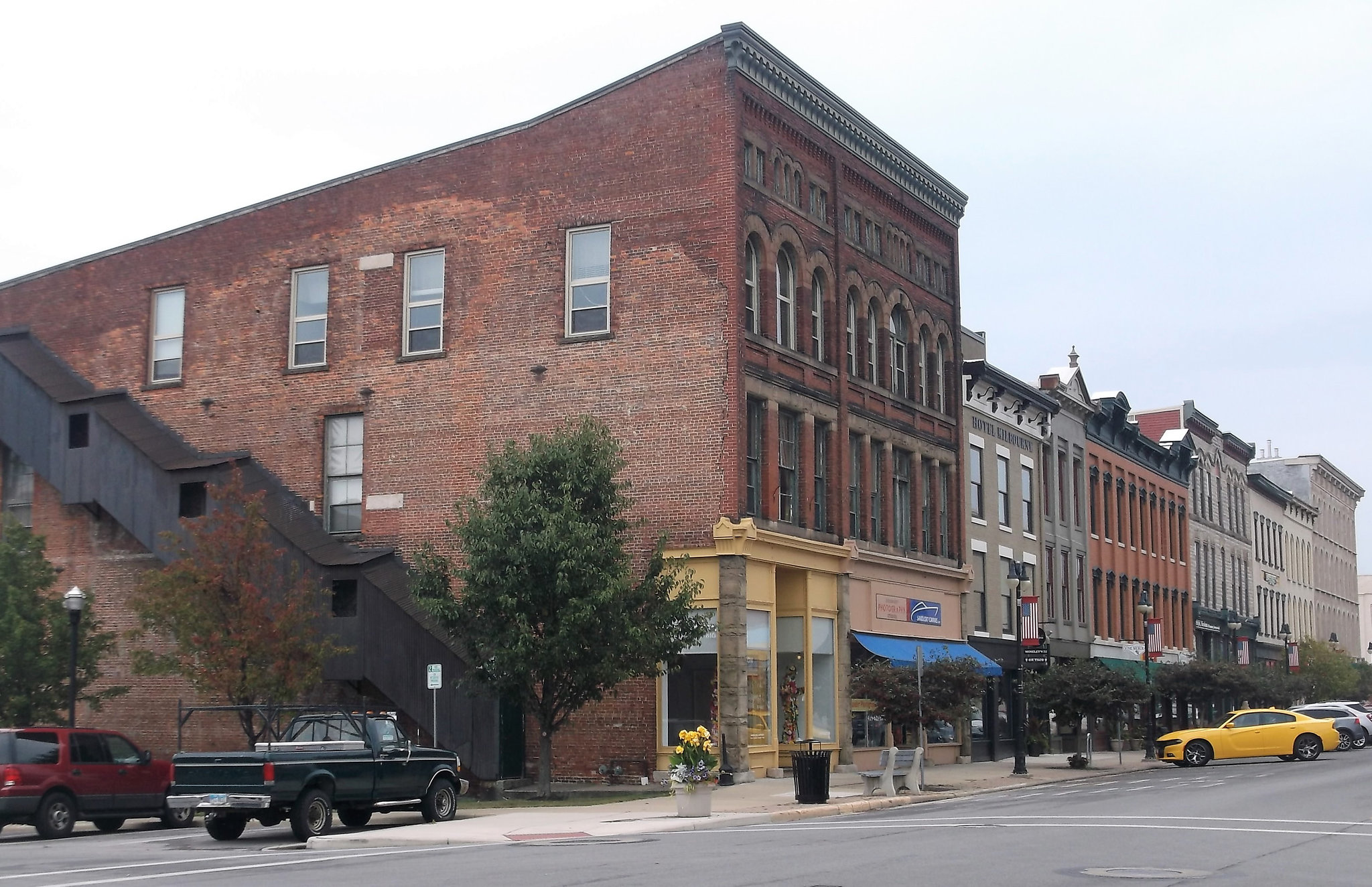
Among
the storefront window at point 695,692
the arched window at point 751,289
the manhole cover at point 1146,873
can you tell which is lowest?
the manhole cover at point 1146,873

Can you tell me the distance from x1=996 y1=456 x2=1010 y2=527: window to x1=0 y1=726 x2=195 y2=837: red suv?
2991 centimetres

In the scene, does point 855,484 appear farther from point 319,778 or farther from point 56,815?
point 56,815

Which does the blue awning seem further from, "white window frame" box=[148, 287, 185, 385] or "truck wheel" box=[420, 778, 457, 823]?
"white window frame" box=[148, 287, 185, 385]

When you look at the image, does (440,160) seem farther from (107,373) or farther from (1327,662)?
(1327,662)

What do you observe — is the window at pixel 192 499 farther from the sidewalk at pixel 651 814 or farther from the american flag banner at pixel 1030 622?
the american flag banner at pixel 1030 622

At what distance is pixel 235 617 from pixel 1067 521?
32787 millimetres

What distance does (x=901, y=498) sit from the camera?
4234cm

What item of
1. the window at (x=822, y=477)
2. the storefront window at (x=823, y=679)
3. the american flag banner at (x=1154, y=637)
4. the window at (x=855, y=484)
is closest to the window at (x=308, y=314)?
the window at (x=822, y=477)

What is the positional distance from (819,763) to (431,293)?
15673 millimetres

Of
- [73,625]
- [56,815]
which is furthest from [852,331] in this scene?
[56,815]

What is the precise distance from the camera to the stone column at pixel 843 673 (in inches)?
1451

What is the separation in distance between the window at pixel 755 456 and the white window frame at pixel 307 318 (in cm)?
1067

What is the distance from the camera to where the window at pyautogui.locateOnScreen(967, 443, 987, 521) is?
4712 centimetres

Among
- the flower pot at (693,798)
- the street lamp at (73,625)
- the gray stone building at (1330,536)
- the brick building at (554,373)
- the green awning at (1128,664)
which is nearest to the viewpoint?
the flower pot at (693,798)
